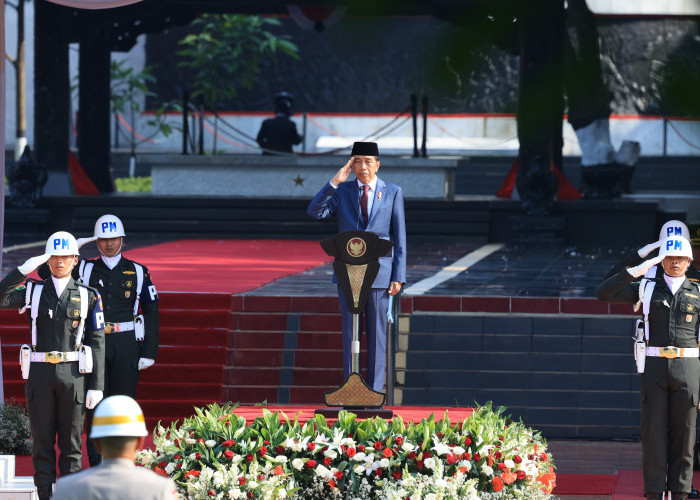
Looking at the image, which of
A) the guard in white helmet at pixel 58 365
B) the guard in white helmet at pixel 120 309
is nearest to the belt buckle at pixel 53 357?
the guard in white helmet at pixel 58 365

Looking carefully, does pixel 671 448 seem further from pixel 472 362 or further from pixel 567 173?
pixel 567 173

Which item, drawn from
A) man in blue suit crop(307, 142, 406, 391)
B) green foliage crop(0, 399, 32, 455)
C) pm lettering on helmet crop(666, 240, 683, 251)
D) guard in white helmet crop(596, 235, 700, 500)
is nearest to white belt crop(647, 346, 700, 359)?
guard in white helmet crop(596, 235, 700, 500)

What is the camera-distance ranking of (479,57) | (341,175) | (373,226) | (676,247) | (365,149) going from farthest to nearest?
(373,226)
(365,149)
(341,175)
(676,247)
(479,57)

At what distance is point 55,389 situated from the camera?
7168 mm

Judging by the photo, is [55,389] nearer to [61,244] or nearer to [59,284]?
[59,284]

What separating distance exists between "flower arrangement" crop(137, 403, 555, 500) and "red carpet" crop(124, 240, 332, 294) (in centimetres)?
496

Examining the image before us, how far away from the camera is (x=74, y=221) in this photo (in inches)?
720


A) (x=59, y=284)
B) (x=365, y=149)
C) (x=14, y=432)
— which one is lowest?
(x=14, y=432)

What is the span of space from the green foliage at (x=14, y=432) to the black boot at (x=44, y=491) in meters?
1.74

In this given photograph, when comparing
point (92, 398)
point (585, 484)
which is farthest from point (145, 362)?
point (585, 484)

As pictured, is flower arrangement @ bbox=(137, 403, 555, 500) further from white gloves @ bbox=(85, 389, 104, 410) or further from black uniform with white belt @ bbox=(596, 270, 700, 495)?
black uniform with white belt @ bbox=(596, 270, 700, 495)

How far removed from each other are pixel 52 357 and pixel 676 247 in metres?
3.54

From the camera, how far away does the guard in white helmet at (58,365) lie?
23.5 feet

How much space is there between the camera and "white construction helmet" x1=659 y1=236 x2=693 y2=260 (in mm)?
6914
